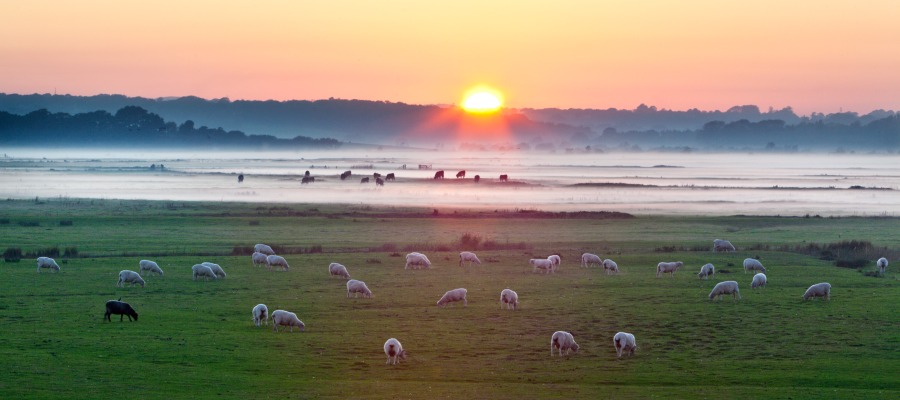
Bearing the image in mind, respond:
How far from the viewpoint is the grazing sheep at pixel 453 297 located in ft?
102

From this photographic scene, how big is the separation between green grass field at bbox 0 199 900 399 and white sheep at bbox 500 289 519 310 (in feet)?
1.53

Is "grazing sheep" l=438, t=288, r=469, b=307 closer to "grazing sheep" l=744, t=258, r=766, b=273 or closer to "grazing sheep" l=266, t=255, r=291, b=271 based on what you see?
"grazing sheep" l=266, t=255, r=291, b=271

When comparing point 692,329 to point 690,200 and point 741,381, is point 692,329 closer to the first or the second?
point 741,381

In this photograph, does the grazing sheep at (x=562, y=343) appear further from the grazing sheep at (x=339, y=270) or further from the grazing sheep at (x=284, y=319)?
the grazing sheep at (x=339, y=270)

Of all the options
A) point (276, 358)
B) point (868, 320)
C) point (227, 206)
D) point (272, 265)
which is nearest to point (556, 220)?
point (227, 206)

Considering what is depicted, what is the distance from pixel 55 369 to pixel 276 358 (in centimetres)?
453

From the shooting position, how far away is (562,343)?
24.1 metres


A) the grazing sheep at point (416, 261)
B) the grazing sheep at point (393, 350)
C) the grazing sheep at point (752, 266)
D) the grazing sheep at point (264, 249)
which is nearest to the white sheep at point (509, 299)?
the grazing sheep at point (393, 350)

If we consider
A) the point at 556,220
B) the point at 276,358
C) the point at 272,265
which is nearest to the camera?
the point at 276,358

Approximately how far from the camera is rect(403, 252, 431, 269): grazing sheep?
40.3m

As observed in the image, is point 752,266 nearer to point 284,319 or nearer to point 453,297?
point 453,297

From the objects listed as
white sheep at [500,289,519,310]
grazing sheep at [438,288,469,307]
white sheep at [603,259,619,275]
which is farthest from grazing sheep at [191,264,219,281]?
white sheep at [603,259,619,275]

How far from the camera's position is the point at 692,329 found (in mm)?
27516

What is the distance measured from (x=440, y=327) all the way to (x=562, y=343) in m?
4.45
